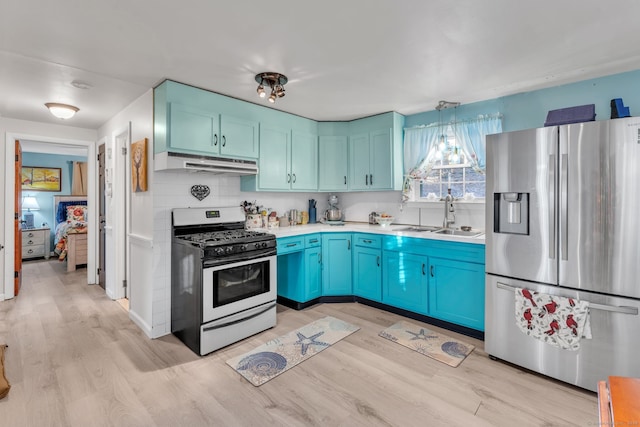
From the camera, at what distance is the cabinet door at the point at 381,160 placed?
391 cm

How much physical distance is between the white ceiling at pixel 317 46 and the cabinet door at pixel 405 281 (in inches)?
68.2

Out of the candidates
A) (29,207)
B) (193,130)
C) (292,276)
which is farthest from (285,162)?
(29,207)

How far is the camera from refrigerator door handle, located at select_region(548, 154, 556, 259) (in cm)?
222

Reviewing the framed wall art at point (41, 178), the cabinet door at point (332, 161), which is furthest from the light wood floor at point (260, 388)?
the framed wall art at point (41, 178)

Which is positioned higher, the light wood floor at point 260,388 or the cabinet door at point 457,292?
the cabinet door at point 457,292

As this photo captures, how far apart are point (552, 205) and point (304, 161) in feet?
8.97

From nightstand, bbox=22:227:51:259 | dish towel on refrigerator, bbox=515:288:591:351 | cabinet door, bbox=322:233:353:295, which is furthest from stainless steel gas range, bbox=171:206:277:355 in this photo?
nightstand, bbox=22:227:51:259

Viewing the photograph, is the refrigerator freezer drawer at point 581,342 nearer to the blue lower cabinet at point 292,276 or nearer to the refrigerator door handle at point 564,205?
the refrigerator door handle at point 564,205

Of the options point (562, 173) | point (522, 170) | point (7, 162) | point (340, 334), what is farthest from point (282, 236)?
point (7, 162)

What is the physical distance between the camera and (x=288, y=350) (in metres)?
2.73

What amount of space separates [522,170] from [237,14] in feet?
7.28

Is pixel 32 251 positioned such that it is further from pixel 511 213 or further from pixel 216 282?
pixel 511 213

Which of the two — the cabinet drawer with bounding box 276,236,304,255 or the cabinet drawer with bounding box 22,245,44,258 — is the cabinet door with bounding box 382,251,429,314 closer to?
the cabinet drawer with bounding box 276,236,304,255

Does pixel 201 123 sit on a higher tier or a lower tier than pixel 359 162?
higher
